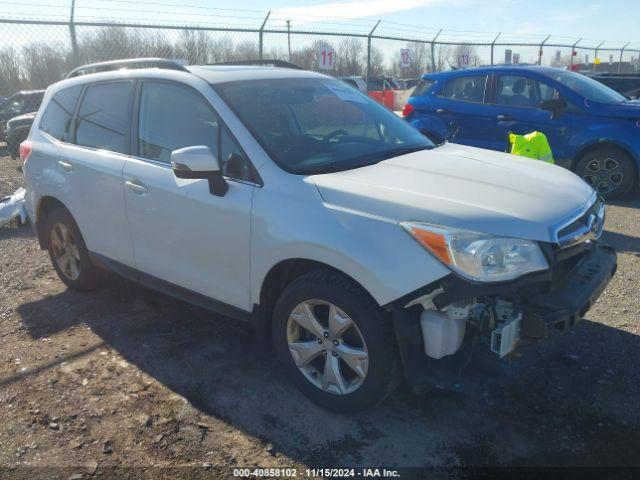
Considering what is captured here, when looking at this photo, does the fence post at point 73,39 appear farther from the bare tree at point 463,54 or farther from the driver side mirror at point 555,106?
the bare tree at point 463,54

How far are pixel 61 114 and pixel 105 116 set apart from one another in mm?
729

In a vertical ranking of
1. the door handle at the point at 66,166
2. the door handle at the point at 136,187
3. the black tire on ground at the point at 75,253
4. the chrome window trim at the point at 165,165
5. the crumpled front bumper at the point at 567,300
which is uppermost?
the chrome window trim at the point at 165,165

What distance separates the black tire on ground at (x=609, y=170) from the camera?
7.43m

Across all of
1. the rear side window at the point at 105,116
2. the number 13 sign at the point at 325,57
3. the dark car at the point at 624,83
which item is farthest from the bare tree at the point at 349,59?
the rear side window at the point at 105,116

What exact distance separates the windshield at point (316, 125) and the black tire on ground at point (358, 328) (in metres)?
0.66

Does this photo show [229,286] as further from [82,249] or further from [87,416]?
[82,249]

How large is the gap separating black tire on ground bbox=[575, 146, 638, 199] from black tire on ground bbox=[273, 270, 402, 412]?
219 inches

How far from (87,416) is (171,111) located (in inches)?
76.0

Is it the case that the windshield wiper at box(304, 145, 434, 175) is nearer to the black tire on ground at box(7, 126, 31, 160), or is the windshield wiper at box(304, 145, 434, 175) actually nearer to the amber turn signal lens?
the amber turn signal lens

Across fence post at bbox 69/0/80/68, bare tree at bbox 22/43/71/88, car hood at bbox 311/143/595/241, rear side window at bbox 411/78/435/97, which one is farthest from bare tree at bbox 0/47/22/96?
car hood at bbox 311/143/595/241

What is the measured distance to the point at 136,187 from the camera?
389 cm

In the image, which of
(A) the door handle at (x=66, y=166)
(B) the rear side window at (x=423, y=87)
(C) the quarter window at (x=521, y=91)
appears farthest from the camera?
(B) the rear side window at (x=423, y=87)

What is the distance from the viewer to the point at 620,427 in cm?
304

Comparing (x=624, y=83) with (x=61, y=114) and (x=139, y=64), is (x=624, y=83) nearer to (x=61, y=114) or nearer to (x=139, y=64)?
(x=139, y=64)
